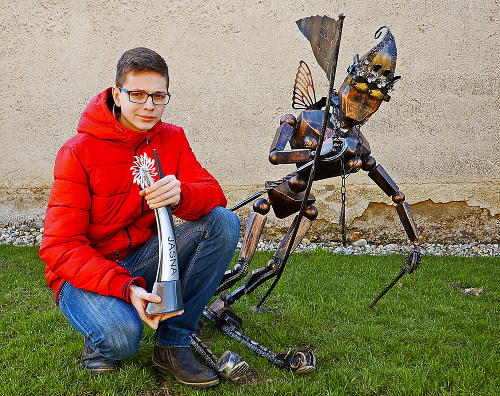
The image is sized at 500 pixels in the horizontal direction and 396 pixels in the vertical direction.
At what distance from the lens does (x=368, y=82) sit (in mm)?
2170

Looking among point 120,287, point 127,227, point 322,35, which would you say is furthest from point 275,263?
point 322,35

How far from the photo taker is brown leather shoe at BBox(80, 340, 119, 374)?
2.08 m

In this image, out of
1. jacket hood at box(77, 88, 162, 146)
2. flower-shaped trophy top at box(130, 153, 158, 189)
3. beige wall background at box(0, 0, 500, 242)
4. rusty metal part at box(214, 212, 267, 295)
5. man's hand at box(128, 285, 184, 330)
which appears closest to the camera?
man's hand at box(128, 285, 184, 330)

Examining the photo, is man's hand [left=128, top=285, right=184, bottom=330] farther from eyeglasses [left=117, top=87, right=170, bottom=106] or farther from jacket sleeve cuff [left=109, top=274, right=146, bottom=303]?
eyeglasses [left=117, top=87, right=170, bottom=106]

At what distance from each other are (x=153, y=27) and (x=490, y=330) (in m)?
4.34

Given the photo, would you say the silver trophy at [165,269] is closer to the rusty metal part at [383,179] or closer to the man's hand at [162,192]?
the man's hand at [162,192]

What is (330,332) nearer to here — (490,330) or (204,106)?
(490,330)

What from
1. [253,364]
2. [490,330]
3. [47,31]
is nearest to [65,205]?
[253,364]

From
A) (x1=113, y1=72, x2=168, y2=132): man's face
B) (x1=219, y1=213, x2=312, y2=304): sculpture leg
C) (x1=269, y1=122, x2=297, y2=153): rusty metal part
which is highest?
(x1=113, y1=72, x2=168, y2=132): man's face

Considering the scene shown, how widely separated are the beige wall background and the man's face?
299 centimetres

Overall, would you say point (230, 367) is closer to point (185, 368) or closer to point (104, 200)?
point (185, 368)

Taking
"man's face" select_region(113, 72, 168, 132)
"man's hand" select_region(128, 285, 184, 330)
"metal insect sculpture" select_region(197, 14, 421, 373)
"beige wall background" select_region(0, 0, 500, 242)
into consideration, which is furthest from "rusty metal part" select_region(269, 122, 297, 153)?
"beige wall background" select_region(0, 0, 500, 242)

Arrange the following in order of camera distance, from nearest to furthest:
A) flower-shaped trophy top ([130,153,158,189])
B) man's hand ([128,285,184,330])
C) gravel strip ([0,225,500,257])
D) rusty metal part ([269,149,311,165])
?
man's hand ([128,285,184,330])
flower-shaped trophy top ([130,153,158,189])
rusty metal part ([269,149,311,165])
gravel strip ([0,225,500,257])

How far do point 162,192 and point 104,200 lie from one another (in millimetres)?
382
